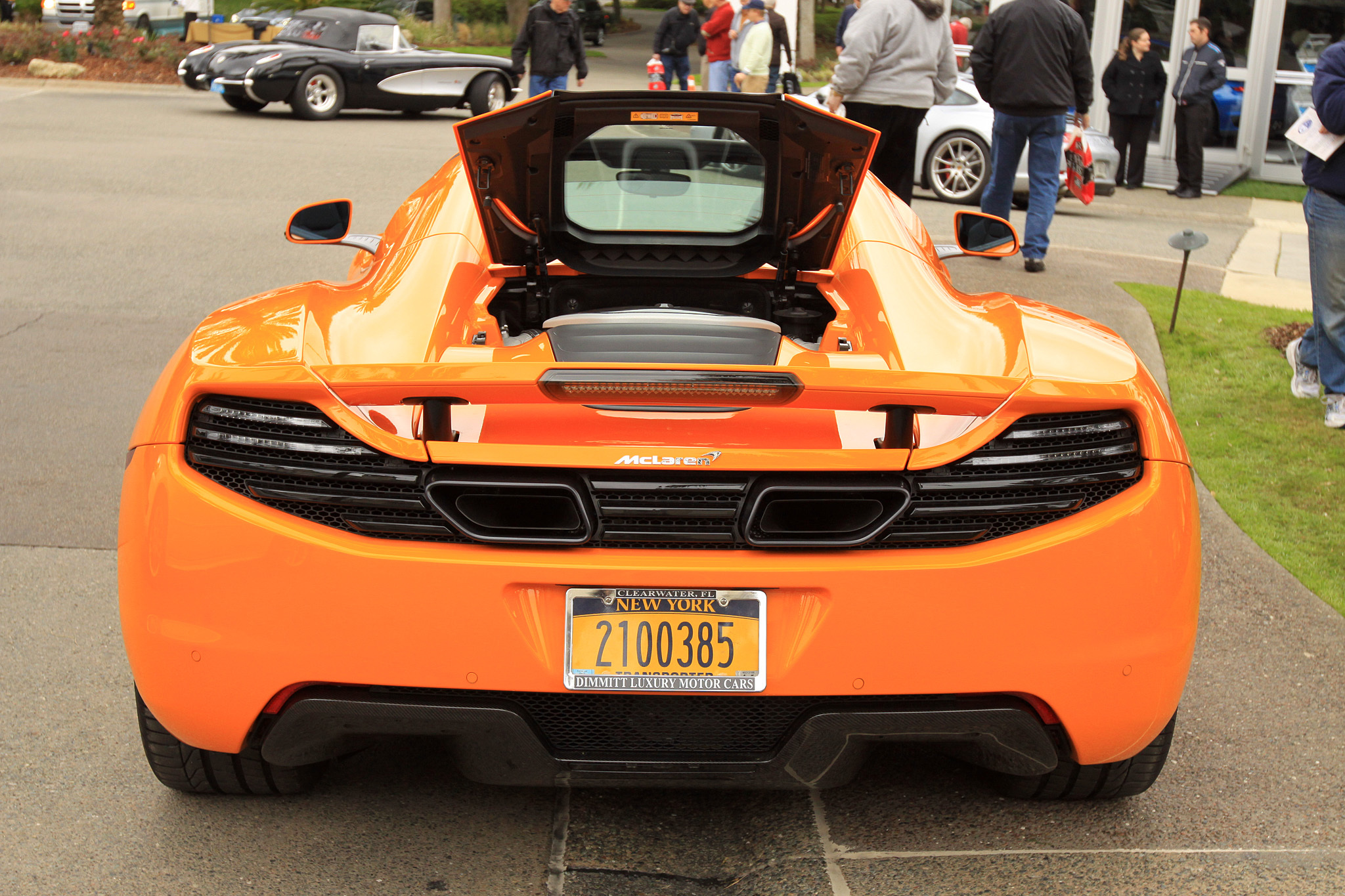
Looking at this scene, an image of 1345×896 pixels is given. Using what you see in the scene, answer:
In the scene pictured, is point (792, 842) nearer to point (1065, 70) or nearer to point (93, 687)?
point (93, 687)

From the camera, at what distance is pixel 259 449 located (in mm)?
2344

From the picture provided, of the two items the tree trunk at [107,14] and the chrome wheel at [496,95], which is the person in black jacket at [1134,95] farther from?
the tree trunk at [107,14]

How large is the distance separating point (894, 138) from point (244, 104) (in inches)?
458

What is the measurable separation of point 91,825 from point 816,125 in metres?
2.22

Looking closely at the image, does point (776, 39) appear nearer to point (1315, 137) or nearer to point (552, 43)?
point (552, 43)

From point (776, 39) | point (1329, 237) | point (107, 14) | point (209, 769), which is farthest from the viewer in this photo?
point (107, 14)

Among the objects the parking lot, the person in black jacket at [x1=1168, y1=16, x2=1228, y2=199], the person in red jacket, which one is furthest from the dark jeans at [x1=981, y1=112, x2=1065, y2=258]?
the person in red jacket

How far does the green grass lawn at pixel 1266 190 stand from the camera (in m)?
16.4

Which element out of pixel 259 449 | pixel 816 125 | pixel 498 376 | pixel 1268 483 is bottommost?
pixel 1268 483

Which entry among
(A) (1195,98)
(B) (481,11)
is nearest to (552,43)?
(A) (1195,98)

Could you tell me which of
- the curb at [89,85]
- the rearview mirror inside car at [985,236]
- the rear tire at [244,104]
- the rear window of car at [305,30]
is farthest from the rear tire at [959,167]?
the curb at [89,85]

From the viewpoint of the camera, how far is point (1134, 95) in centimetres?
1535

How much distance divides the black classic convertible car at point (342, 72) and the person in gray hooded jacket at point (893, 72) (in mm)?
10322

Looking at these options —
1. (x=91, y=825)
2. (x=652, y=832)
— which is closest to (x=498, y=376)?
(x=652, y=832)
